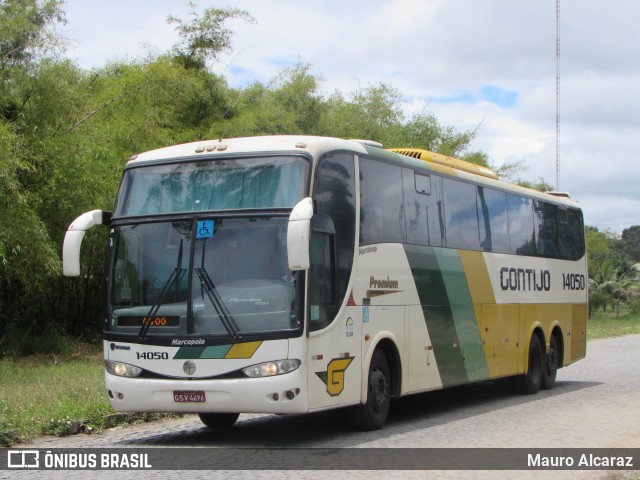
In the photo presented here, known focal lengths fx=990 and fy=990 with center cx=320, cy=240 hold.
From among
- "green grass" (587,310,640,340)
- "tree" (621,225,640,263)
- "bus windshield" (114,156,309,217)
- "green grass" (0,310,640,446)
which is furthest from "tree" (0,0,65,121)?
"tree" (621,225,640,263)

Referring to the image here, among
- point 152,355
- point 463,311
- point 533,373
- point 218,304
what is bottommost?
point 533,373

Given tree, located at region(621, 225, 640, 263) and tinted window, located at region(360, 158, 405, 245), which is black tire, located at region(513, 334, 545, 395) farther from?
tree, located at region(621, 225, 640, 263)

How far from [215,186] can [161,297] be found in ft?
4.47

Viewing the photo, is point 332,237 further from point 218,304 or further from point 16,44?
point 16,44

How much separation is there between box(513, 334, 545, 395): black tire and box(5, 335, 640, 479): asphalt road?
365 millimetres

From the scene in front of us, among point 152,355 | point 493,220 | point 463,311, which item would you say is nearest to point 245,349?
point 152,355

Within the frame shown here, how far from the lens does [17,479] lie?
859cm

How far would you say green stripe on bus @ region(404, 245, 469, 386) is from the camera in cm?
1327

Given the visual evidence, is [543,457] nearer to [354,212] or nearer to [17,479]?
[354,212]

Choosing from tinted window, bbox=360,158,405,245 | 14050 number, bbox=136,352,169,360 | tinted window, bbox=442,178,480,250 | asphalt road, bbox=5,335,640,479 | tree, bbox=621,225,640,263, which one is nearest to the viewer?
asphalt road, bbox=5,335,640,479

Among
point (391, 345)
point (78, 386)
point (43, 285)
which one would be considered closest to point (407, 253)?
point (391, 345)

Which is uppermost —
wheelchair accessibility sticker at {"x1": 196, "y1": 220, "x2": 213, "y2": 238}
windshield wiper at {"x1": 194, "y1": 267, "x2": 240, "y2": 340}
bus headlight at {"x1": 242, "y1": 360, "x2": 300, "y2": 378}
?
wheelchair accessibility sticker at {"x1": 196, "y1": 220, "x2": 213, "y2": 238}

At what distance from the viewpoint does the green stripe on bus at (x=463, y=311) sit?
14.2m

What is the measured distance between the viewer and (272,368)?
10.2 meters
